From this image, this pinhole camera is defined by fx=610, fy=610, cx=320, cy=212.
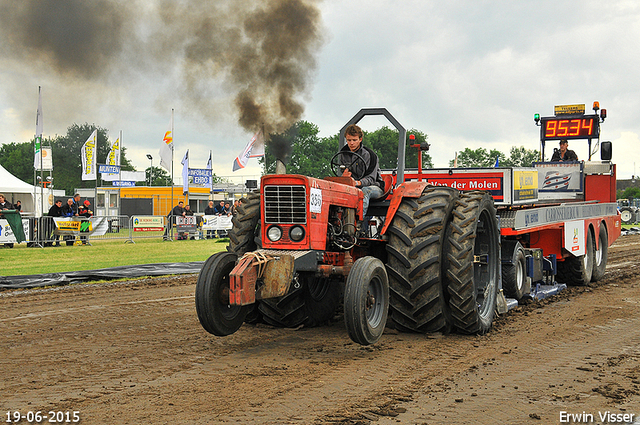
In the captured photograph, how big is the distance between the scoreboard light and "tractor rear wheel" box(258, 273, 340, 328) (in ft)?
28.1

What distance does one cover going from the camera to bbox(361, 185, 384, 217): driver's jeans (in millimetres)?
6473

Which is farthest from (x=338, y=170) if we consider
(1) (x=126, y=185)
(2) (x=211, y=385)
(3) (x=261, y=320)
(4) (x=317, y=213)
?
(1) (x=126, y=185)

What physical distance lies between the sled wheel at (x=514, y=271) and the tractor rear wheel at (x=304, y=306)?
2765 millimetres

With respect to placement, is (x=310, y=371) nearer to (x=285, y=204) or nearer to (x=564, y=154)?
(x=285, y=204)

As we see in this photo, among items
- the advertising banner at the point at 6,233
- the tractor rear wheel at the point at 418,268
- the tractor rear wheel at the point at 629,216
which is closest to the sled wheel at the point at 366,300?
the tractor rear wheel at the point at 418,268

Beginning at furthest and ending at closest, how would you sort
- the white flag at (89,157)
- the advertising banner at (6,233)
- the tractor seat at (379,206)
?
the white flag at (89,157), the advertising banner at (6,233), the tractor seat at (379,206)

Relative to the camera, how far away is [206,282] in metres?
5.41

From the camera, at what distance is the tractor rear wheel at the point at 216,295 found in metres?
5.40

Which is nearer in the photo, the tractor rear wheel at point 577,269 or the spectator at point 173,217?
the tractor rear wheel at point 577,269

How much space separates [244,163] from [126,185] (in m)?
26.0

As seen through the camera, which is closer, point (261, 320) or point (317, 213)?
point (317, 213)

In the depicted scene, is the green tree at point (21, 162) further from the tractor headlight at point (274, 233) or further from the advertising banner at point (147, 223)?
the tractor headlight at point (274, 233)

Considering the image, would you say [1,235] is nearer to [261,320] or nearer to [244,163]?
[244,163]

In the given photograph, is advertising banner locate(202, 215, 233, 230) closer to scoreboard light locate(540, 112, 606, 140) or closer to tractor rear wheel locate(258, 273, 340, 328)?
scoreboard light locate(540, 112, 606, 140)
